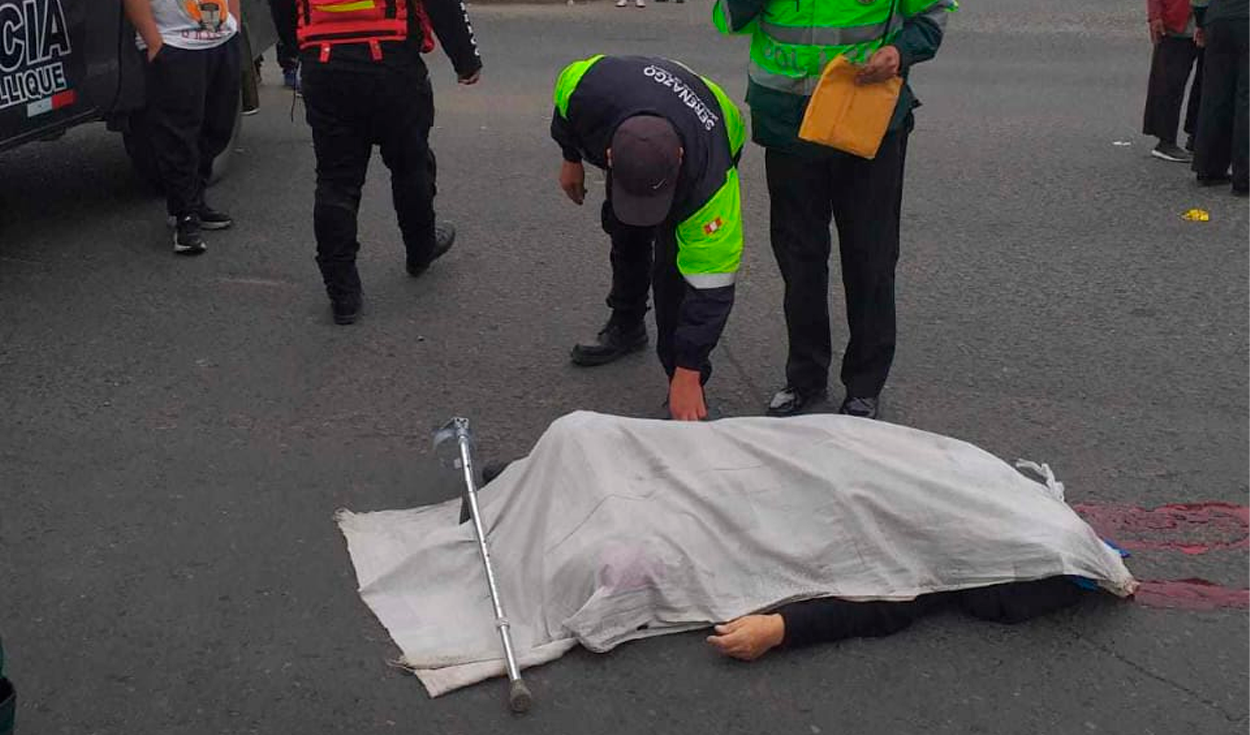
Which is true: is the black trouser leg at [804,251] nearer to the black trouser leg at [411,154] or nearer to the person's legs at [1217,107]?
the black trouser leg at [411,154]

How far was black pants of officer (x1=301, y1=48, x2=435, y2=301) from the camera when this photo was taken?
4.42 metres

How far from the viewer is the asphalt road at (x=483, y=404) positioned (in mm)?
2781

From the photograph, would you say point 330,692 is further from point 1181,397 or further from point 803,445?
point 1181,397

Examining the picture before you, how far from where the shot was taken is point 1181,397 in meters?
4.11

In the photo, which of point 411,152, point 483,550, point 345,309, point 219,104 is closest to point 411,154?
point 411,152

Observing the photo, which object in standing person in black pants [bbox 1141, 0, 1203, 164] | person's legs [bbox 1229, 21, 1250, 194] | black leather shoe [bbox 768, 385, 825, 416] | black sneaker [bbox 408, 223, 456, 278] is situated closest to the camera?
black leather shoe [bbox 768, 385, 825, 416]

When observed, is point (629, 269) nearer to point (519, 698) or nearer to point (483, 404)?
point (483, 404)

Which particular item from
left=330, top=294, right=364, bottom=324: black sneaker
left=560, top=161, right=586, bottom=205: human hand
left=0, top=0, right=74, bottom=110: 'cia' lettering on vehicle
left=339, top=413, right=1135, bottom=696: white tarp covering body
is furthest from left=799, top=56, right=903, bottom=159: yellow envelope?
left=0, top=0, right=74, bottom=110: 'cia' lettering on vehicle

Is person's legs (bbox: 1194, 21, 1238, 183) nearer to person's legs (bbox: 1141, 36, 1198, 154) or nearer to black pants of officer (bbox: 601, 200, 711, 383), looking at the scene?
person's legs (bbox: 1141, 36, 1198, 154)

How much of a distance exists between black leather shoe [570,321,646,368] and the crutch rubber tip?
1802 millimetres

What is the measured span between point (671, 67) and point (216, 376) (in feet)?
5.96

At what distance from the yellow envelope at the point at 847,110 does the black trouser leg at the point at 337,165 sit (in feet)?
5.43

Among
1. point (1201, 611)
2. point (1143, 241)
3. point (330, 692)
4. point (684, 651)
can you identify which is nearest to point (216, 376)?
point (330, 692)

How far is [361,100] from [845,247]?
1.72 metres
